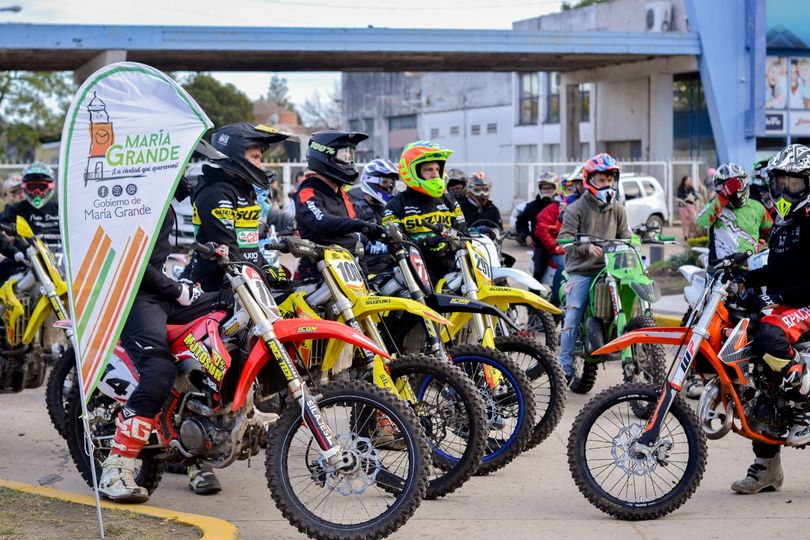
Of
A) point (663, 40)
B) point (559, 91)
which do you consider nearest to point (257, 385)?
point (663, 40)

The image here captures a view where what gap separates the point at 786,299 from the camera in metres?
6.93

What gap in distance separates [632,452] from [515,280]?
3.98m

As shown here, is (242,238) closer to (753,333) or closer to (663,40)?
(753,333)

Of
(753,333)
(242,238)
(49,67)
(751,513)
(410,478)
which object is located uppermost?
(49,67)

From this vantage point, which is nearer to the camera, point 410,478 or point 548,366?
point 410,478

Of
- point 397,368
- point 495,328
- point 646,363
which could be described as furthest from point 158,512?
point 646,363

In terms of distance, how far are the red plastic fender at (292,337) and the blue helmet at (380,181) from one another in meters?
4.54

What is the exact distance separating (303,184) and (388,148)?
59.6 m

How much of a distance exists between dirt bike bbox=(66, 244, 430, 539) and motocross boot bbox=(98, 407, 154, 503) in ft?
0.50

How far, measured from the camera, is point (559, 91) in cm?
4906

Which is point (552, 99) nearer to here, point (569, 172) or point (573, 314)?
point (569, 172)

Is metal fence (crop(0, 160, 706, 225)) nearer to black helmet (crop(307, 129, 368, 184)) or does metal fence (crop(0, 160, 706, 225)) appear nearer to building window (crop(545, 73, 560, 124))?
building window (crop(545, 73, 560, 124))

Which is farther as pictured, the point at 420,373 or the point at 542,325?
the point at 542,325

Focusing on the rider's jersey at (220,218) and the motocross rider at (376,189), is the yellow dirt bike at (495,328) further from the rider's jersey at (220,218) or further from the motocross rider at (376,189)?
the motocross rider at (376,189)
